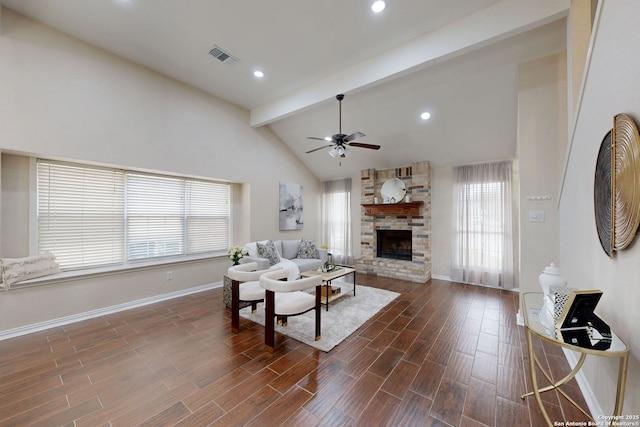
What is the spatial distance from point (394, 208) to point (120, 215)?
5272 millimetres

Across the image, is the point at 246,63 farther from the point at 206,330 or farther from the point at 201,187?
the point at 206,330

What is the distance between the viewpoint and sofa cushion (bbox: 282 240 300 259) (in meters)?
5.42

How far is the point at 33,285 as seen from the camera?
2852mm

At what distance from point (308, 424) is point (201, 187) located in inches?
173

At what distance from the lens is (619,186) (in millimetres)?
1169

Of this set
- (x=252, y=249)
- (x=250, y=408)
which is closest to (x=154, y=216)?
(x=252, y=249)

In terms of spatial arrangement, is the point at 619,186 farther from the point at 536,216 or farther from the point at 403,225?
the point at 403,225

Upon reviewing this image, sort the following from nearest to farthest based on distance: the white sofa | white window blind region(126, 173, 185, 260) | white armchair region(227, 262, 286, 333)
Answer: white armchair region(227, 262, 286, 333)
white window blind region(126, 173, 185, 260)
the white sofa

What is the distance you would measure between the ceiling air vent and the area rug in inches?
144

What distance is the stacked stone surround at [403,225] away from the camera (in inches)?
209

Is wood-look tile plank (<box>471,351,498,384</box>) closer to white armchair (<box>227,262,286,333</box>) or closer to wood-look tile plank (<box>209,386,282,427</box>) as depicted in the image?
wood-look tile plank (<box>209,386,282,427</box>)

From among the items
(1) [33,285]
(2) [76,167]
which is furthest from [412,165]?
(1) [33,285]

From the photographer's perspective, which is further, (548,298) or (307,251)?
(307,251)

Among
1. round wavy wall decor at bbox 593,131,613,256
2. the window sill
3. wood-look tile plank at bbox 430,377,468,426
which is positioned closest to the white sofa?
the window sill
